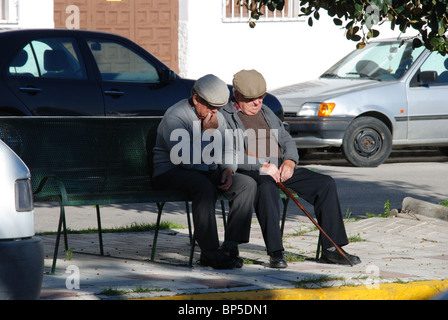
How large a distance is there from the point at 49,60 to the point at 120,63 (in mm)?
905

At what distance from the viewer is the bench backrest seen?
643 centimetres

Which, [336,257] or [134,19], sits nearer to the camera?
[336,257]

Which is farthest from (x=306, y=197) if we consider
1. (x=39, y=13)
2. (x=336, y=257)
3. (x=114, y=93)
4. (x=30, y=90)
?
(x=39, y=13)

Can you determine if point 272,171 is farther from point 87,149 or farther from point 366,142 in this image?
point 366,142

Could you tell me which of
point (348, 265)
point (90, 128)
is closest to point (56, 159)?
point (90, 128)

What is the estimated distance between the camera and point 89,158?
6727mm

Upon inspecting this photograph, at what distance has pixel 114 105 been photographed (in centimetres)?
1030

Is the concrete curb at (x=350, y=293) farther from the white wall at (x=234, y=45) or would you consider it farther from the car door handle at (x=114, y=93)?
the white wall at (x=234, y=45)

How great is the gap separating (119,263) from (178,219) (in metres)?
2.59

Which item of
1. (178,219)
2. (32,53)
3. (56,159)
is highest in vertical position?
(32,53)

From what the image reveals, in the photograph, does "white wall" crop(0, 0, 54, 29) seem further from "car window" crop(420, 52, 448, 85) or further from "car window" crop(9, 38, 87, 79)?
"car window" crop(9, 38, 87, 79)

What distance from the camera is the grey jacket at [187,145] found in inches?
255

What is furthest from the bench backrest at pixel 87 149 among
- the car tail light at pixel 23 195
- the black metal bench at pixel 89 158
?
the car tail light at pixel 23 195
